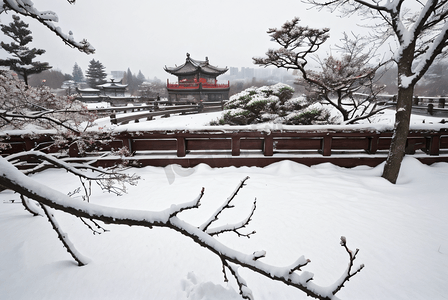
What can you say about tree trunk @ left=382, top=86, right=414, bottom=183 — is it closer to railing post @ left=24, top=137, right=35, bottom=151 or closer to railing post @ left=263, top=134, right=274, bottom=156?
railing post @ left=263, top=134, right=274, bottom=156

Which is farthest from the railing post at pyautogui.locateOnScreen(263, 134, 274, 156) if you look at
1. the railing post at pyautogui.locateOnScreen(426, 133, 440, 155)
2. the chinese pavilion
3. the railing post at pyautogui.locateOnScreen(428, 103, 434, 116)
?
the chinese pavilion

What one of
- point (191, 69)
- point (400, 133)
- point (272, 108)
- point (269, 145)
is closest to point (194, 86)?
point (191, 69)

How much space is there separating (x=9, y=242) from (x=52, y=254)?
719mm

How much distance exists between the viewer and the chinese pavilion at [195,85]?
2916 cm

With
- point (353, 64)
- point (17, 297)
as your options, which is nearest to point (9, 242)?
point (17, 297)

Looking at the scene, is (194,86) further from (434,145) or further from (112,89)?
(434,145)

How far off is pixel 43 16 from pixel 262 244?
3.94 m

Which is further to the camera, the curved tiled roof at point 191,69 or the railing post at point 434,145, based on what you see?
Answer: the curved tiled roof at point 191,69

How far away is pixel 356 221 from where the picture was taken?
3178 mm

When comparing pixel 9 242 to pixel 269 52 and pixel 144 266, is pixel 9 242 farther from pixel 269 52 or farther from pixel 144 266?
pixel 269 52

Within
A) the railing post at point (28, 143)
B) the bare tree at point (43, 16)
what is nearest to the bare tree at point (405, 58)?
the bare tree at point (43, 16)

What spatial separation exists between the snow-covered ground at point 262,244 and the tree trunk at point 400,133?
0.29 metres

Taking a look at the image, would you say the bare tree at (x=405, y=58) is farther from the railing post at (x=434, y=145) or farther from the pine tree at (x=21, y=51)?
the pine tree at (x=21, y=51)

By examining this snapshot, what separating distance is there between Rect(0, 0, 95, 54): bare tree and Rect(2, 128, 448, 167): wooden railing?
2.79 meters
